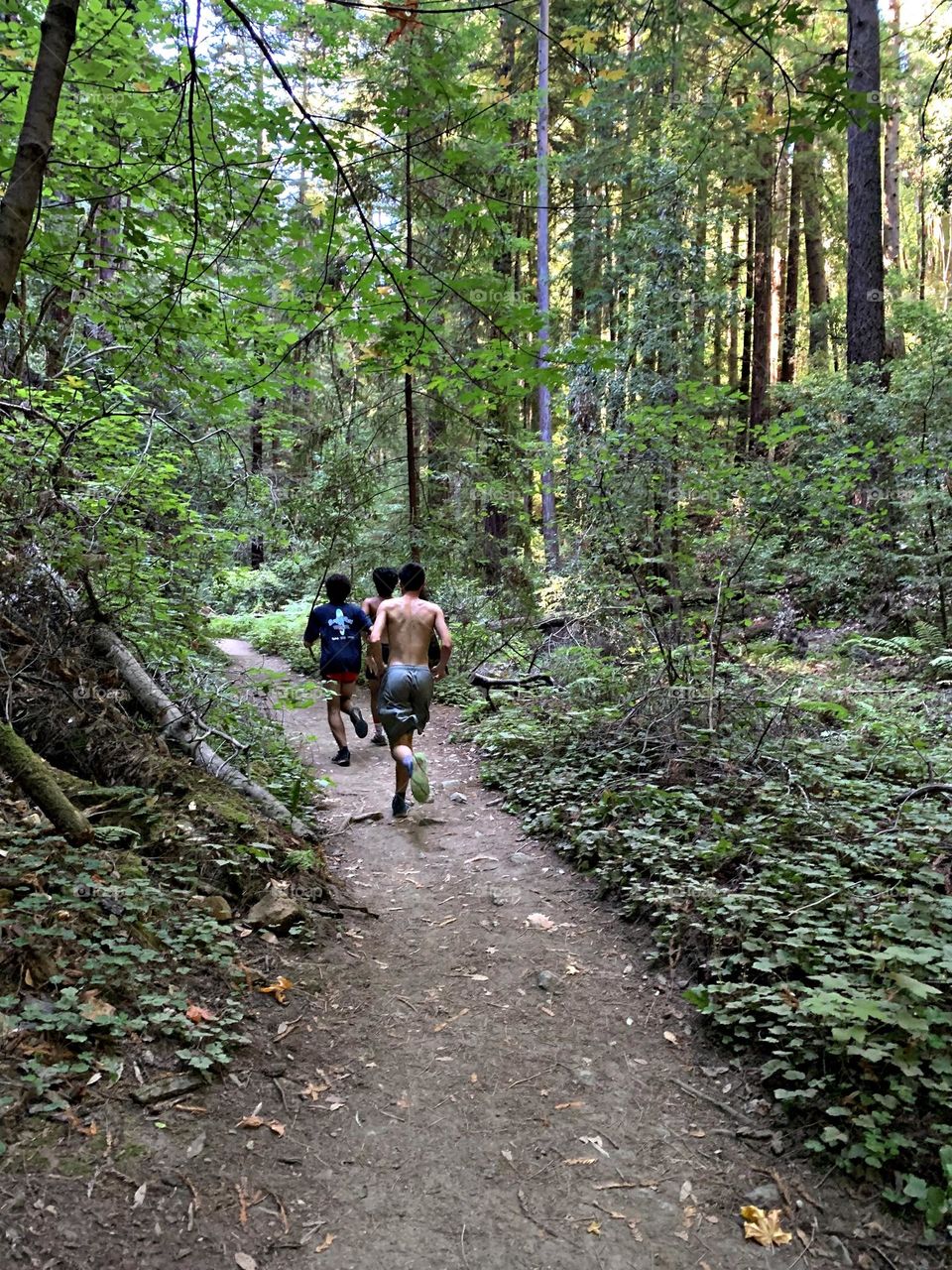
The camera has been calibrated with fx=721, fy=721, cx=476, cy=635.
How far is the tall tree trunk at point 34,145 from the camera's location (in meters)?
2.66

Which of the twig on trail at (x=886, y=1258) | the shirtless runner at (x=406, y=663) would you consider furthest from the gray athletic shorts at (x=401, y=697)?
the twig on trail at (x=886, y=1258)

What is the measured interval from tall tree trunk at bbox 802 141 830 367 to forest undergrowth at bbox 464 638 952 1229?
13734 millimetres

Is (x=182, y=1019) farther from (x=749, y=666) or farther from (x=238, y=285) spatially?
(x=749, y=666)

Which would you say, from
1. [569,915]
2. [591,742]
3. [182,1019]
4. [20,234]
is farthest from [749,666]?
[20,234]

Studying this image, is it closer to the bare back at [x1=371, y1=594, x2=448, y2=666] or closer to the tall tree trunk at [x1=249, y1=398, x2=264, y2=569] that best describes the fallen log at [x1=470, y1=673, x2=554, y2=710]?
the bare back at [x1=371, y1=594, x2=448, y2=666]

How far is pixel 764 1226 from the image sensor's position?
8.24 ft

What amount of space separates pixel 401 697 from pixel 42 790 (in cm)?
299

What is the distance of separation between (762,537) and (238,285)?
5335 millimetres

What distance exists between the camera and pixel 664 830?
526 centimetres

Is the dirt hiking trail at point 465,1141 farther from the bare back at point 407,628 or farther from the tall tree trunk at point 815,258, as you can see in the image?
the tall tree trunk at point 815,258

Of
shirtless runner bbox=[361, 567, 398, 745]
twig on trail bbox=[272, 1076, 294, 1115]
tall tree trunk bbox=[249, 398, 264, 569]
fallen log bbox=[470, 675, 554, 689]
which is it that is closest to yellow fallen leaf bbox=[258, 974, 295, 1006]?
twig on trail bbox=[272, 1076, 294, 1115]

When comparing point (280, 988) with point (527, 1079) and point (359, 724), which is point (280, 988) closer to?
point (527, 1079)

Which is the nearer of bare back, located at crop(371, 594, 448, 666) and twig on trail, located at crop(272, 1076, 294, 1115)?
twig on trail, located at crop(272, 1076, 294, 1115)

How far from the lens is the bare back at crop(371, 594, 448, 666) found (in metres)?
6.51
